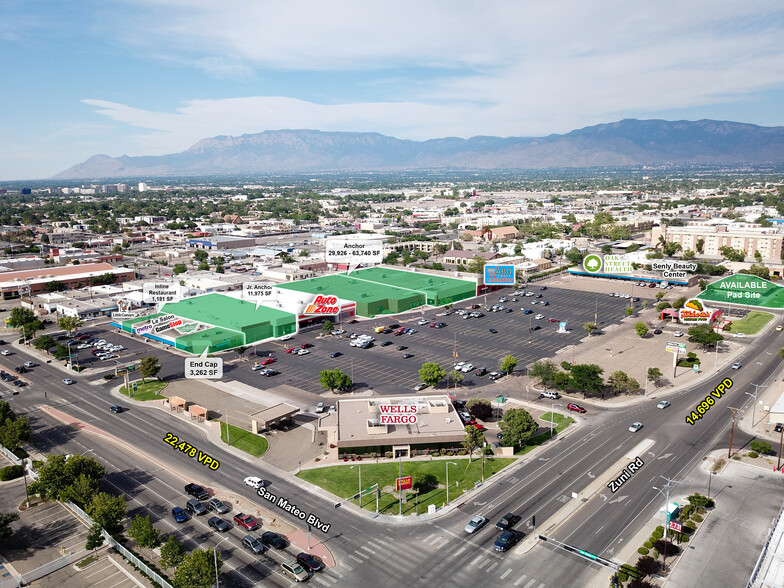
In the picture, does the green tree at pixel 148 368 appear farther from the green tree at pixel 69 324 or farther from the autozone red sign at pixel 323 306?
the autozone red sign at pixel 323 306

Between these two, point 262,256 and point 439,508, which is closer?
point 439,508

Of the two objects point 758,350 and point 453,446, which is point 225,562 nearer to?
point 453,446

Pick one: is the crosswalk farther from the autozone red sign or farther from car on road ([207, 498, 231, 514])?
the autozone red sign

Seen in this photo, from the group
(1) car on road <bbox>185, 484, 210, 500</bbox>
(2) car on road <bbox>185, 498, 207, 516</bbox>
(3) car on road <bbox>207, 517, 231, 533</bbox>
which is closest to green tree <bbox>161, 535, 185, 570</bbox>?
(3) car on road <bbox>207, 517, 231, 533</bbox>

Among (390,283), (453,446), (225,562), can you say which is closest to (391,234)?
(390,283)

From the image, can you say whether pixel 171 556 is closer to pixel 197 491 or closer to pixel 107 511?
pixel 107 511

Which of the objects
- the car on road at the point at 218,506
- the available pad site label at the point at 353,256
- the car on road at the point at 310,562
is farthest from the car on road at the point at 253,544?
the available pad site label at the point at 353,256
